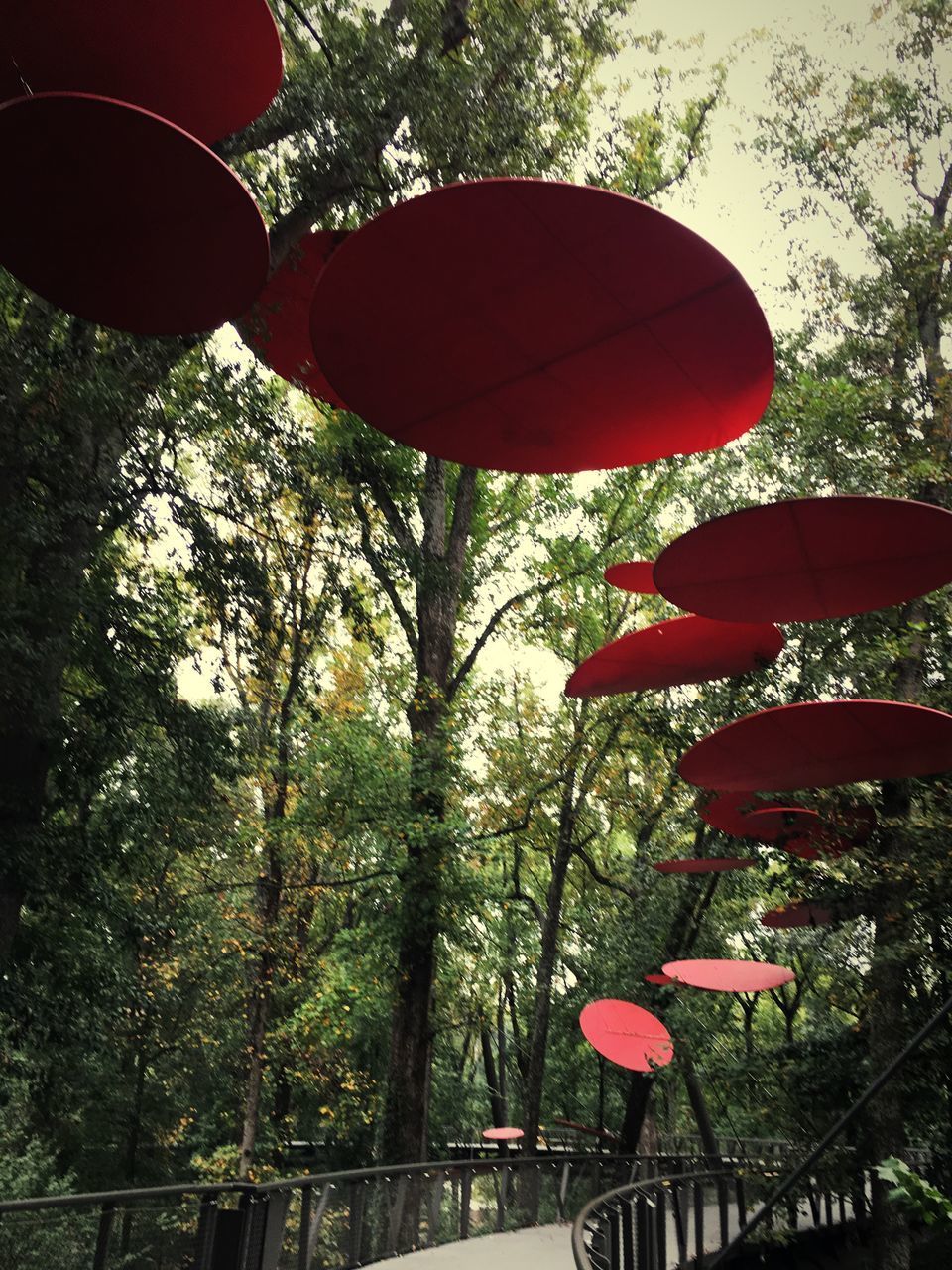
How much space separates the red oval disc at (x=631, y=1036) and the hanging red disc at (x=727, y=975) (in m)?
2.19

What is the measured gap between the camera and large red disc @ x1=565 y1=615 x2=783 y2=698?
981cm

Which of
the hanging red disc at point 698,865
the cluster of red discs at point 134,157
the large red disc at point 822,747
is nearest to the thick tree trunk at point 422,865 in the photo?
the hanging red disc at point 698,865

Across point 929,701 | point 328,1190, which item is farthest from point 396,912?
point 929,701

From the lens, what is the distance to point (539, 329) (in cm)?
542

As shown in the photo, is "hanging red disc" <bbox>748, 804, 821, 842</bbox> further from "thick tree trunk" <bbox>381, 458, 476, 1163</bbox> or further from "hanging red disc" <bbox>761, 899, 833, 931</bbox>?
"thick tree trunk" <bbox>381, 458, 476, 1163</bbox>

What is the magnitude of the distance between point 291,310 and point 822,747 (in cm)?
656

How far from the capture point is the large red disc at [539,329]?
4.68 m

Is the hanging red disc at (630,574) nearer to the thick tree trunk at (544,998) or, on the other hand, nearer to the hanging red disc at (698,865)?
the hanging red disc at (698,865)

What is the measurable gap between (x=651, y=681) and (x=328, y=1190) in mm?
6143

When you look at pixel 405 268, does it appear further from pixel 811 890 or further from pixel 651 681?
pixel 811 890

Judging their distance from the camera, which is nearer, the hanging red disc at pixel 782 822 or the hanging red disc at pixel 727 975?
the hanging red disc at pixel 782 822

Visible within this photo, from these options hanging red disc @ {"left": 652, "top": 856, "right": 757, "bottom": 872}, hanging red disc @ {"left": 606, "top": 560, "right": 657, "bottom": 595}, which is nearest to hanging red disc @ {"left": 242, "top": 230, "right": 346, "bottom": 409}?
hanging red disc @ {"left": 606, "top": 560, "right": 657, "bottom": 595}

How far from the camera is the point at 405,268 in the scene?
199 inches

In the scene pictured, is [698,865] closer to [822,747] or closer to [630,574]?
[822,747]
